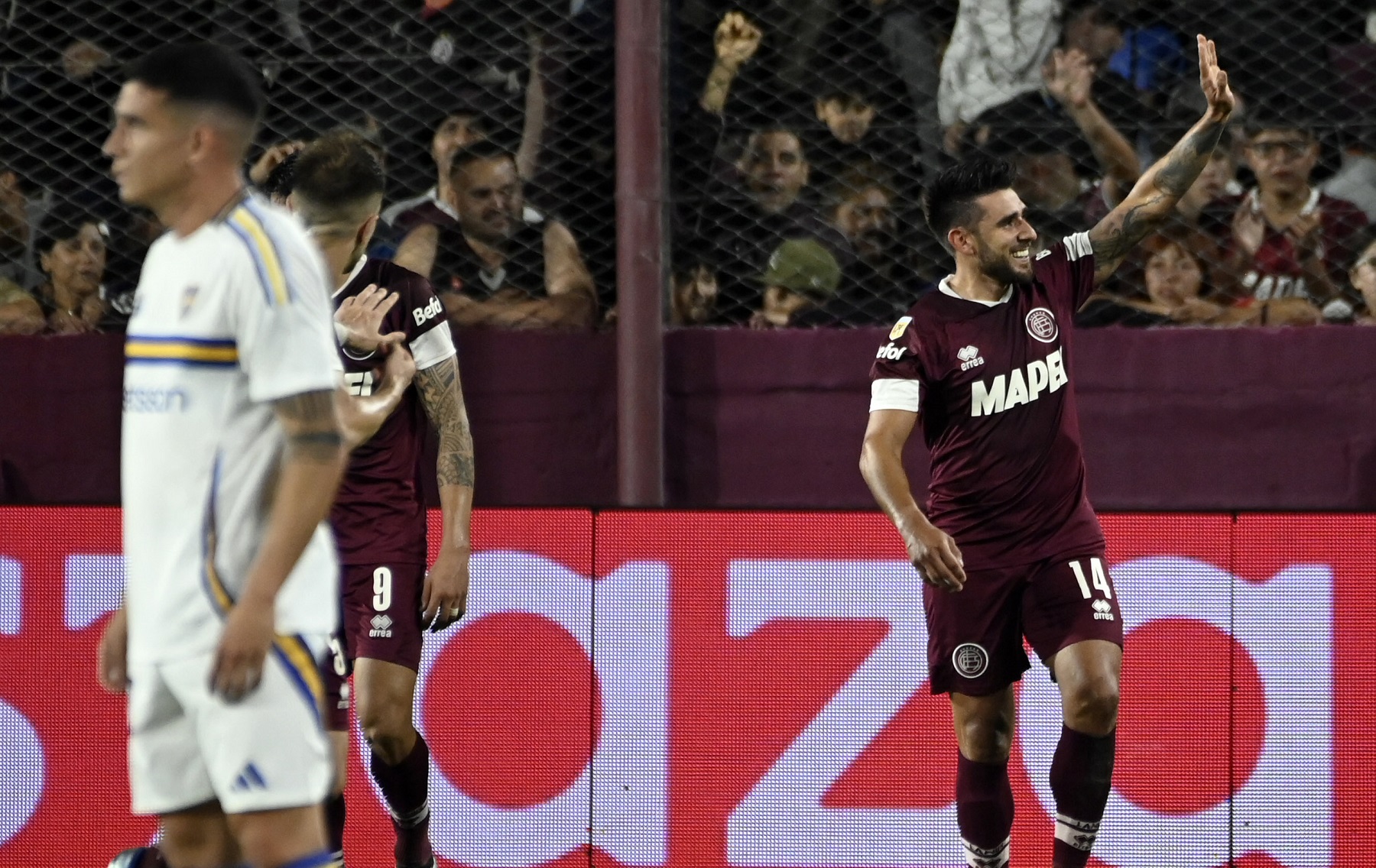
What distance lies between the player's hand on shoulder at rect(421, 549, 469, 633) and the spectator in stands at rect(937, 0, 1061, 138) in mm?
2935

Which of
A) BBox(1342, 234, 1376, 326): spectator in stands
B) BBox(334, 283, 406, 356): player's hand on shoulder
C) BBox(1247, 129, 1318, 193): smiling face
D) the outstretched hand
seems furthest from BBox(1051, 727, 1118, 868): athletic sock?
BBox(1247, 129, 1318, 193): smiling face

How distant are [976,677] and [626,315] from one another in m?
2.05

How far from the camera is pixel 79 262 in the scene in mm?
6934

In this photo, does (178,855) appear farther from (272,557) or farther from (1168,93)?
(1168,93)

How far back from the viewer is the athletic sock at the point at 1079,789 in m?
5.05

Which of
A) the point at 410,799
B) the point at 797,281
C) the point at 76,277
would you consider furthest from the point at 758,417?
the point at 76,277

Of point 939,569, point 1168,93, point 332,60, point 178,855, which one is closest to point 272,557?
point 178,855

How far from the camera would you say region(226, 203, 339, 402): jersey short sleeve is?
3.06m

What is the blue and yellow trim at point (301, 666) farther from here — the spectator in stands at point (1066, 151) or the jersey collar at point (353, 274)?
the spectator in stands at point (1066, 151)

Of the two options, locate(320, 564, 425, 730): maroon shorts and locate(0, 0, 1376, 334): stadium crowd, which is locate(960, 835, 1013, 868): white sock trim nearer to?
locate(320, 564, 425, 730): maroon shorts

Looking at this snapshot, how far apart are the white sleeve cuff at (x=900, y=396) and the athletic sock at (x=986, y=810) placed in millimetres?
1027

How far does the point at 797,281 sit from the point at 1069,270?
152 centimetres

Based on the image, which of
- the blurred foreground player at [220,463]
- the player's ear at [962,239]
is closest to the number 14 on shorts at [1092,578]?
the player's ear at [962,239]

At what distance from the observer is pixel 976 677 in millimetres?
5238
